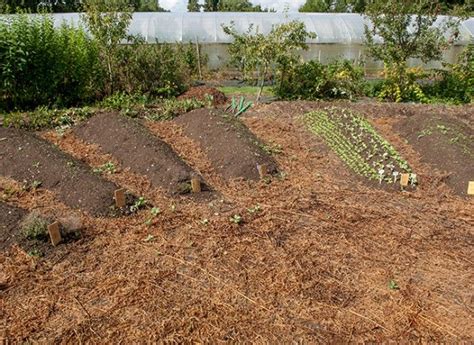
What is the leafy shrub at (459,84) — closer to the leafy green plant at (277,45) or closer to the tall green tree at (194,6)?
the leafy green plant at (277,45)

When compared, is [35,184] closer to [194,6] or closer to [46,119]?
[46,119]

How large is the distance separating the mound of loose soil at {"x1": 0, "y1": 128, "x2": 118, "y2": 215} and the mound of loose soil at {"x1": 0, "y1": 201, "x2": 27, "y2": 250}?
570mm

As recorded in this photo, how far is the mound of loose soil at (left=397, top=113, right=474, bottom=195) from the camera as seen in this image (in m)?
5.57

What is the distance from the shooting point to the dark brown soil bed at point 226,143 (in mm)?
5625

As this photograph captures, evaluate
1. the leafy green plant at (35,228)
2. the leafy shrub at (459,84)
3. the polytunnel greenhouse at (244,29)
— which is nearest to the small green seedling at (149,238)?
the leafy green plant at (35,228)

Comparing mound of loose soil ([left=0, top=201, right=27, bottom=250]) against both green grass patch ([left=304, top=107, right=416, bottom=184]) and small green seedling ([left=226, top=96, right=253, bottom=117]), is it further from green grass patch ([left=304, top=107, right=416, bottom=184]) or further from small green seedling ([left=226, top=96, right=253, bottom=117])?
small green seedling ([left=226, top=96, right=253, bottom=117])

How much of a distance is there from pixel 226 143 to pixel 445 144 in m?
3.26

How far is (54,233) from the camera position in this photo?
3818 millimetres

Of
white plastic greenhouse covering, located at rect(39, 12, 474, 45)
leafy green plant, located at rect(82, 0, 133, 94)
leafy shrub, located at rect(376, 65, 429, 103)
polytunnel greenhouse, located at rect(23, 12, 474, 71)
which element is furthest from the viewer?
white plastic greenhouse covering, located at rect(39, 12, 474, 45)

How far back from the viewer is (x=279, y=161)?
20.0 feet

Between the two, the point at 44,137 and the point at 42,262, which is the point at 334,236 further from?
the point at 44,137

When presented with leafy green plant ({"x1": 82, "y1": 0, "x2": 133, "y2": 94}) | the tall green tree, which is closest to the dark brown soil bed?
leafy green plant ({"x1": 82, "y1": 0, "x2": 133, "y2": 94})

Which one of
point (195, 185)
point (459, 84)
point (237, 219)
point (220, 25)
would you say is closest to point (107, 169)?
point (195, 185)

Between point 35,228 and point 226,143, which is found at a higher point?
point 226,143
